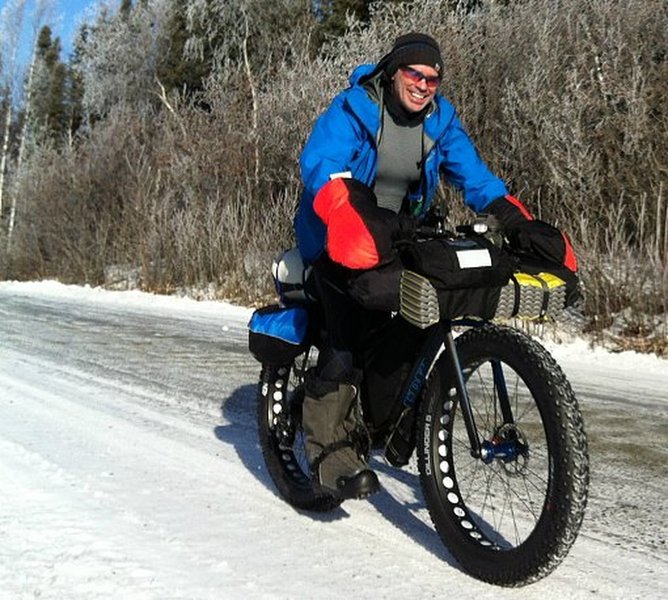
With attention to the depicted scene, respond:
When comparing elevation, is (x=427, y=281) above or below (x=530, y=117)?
below

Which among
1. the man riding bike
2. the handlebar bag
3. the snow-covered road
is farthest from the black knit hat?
the snow-covered road

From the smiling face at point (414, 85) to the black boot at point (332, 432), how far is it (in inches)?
40.1

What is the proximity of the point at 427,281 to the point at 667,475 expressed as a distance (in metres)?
2.08

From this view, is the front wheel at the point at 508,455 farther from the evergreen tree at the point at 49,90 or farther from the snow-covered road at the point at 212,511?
the evergreen tree at the point at 49,90

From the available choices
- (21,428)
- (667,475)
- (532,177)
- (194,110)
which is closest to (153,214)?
(194,110)

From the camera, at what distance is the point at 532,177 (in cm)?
1170

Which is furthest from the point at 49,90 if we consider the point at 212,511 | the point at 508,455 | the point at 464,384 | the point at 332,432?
the point at 508,455

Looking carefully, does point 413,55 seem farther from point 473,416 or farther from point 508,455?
point 508,455

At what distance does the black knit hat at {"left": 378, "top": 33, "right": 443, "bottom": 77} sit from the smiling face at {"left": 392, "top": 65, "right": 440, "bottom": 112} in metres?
0.02

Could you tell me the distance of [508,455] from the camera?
7.97 ft

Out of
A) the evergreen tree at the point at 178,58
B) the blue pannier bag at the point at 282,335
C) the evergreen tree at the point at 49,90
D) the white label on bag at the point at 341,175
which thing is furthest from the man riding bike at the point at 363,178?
the evergreen tree at the point at 49,90

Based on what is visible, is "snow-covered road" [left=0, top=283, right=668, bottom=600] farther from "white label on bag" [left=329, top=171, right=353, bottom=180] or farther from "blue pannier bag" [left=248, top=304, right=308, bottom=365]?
"white label on bag" [left=329, top=171, right=353, bottom=180]

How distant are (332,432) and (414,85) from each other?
1246 mm

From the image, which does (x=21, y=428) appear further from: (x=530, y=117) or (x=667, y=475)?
(x=530, y=117)
